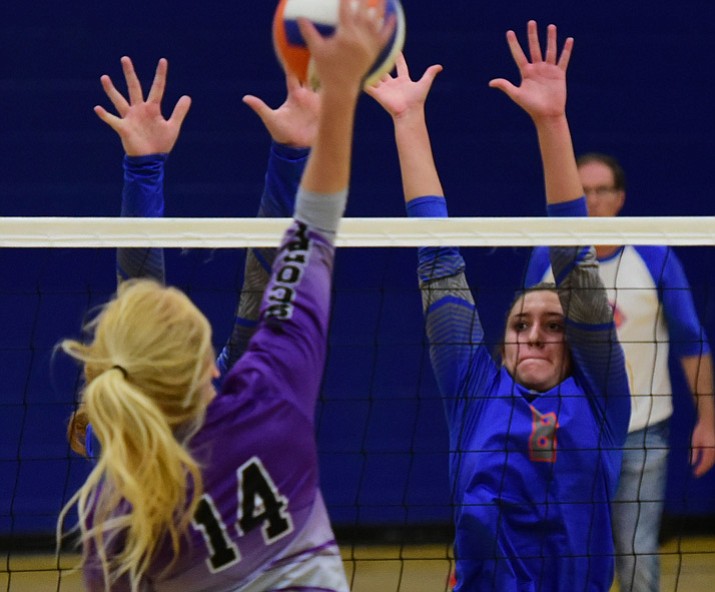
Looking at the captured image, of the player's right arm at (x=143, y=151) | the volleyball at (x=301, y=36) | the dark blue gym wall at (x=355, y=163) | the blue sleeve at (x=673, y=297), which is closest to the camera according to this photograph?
the volleyball at (x=301, y=36)

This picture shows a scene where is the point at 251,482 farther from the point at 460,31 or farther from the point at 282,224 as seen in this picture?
the point at 460,31

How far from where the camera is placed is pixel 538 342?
3580 mm

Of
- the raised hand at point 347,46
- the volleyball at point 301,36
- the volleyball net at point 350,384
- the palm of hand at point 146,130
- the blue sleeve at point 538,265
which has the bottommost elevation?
the volleyball net at point 350,384

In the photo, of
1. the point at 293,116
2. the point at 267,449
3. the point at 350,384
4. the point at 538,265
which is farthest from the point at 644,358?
the point at 267,449

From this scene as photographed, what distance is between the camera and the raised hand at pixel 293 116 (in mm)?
3273

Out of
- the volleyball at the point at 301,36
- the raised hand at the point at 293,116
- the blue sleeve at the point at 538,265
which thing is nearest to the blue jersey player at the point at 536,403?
the raised hand at the point at 293,116

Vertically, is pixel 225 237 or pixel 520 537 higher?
pixel 225 237

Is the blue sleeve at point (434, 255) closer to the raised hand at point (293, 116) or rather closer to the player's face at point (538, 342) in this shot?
the player's face at point (538, 342)

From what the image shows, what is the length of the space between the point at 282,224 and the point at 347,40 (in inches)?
64.3

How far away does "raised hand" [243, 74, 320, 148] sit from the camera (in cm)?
327

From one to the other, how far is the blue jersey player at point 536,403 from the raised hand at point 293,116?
338 millimetres

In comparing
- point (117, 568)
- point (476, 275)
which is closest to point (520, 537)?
point (117, 568)

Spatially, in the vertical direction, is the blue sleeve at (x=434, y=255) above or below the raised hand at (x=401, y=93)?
below

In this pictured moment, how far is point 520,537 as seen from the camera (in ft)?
11.5
